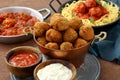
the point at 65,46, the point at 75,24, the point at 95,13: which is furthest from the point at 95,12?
the point at 65,46

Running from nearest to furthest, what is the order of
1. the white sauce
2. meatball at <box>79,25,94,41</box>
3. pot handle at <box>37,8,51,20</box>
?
the white sauce < meatball at <box>79,25,94,41</box> < pot handle at <box>37,8,51,20</box>

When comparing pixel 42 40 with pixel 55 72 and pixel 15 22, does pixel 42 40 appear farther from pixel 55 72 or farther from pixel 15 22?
pixel 15 22

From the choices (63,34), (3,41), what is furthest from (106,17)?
(3,41)

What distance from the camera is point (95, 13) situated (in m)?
1.47

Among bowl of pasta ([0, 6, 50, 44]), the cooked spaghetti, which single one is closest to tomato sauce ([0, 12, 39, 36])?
bowl of pasta ([0, 6, 50, 44])

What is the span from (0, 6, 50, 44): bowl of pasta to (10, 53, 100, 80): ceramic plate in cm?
26

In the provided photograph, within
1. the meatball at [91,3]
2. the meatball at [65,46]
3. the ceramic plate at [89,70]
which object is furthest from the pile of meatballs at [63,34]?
the meatball at [91,3]

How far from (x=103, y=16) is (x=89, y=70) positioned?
0.42m

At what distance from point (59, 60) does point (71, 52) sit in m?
0.06

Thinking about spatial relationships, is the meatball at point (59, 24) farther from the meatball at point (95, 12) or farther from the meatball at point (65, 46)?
the meatball at point (95, 12)

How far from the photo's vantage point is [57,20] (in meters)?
1.10

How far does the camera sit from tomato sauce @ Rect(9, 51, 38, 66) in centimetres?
114

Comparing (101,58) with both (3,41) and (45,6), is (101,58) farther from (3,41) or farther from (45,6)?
(45,6)

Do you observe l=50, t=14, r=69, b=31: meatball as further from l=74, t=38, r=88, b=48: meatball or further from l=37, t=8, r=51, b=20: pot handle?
l=37, t=8, r=51, b=20: pot handle
